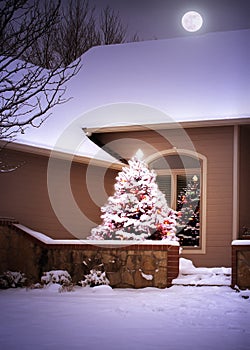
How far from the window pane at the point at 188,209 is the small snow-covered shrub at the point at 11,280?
393 cm

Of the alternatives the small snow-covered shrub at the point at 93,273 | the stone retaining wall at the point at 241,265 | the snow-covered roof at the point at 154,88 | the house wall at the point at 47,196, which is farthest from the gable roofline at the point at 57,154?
the stone retaining wall at the point at 241,265

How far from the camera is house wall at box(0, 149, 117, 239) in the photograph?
1270 centimetres

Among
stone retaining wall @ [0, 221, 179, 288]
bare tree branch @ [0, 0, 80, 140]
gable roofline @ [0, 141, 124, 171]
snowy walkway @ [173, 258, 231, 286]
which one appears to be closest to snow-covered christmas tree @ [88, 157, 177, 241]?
snowy walkway @ [173, 258, 231, 286]

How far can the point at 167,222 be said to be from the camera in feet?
38.9

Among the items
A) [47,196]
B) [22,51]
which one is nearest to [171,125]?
[47,196]

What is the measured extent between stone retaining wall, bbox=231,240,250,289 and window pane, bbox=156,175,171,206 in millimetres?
4005

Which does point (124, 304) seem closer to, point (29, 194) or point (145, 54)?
point (29, 194)

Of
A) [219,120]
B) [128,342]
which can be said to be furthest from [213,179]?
[128,342]

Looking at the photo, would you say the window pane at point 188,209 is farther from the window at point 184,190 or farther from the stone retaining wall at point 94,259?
the stone retaining wall at point 94,259

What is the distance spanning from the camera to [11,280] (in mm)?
10852

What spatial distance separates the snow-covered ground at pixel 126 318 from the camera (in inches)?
219

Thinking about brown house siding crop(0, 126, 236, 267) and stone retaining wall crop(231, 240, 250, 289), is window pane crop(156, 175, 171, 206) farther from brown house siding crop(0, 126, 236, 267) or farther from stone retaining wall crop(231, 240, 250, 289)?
stone retaining wall crop(231, 240, 250, 289)

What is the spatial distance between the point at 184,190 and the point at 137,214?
6.69ft

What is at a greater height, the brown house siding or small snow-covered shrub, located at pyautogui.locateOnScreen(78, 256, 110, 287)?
the brown house siding
